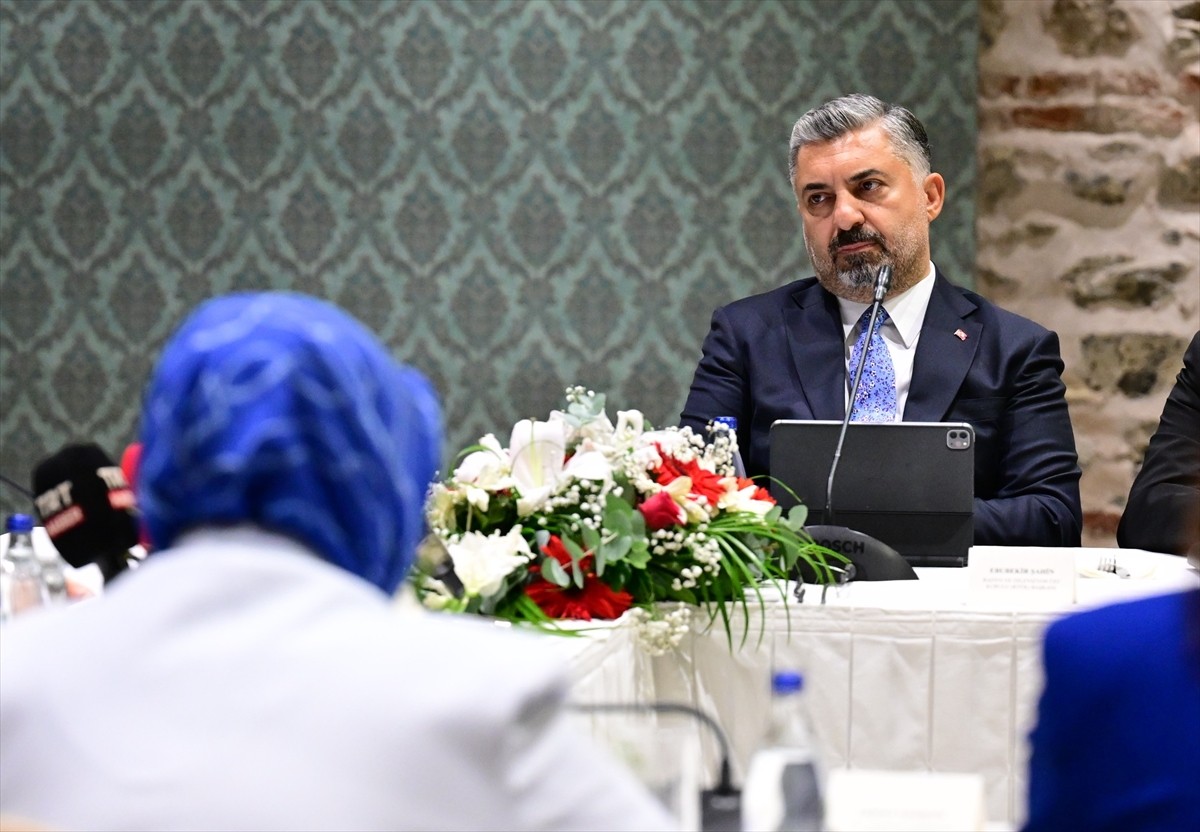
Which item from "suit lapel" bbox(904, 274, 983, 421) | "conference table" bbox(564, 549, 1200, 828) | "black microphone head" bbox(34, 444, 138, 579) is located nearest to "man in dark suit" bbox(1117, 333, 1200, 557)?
"suit lapel" bbox(904, 274, 983, 421)

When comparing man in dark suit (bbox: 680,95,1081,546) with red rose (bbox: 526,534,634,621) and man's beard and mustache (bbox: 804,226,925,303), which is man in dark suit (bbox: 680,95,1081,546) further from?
red rose (bbox: 526,534,634,621)

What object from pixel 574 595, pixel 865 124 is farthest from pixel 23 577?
pixel 865 124

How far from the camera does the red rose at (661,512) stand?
201cm

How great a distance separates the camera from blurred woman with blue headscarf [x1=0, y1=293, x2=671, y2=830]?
2.75 ft

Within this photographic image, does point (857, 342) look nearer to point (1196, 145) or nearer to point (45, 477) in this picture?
point (1196, 145)

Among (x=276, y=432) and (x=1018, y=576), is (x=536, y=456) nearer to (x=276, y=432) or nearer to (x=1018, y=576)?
(x=1018, y=576)

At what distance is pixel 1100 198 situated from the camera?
436cm

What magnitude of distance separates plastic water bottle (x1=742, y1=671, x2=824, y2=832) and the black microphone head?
0.73 meters

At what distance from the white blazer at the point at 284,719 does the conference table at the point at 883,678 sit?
114 cm

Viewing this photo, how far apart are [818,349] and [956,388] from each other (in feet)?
1.00

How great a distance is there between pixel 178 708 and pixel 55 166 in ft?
13.6

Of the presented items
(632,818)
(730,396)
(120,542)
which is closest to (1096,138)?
(730,396)

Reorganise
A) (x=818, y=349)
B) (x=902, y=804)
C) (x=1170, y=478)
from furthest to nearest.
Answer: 1. (x=818, y=349)
2. (x=1170, y=478)
3. (x=902, y=804)

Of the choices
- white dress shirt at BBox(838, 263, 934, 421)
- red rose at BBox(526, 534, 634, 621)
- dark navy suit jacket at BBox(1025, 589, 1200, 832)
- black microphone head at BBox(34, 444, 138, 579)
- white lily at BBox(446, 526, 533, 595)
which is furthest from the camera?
white dress shirt at BBox(838, 263, 934, 421)
